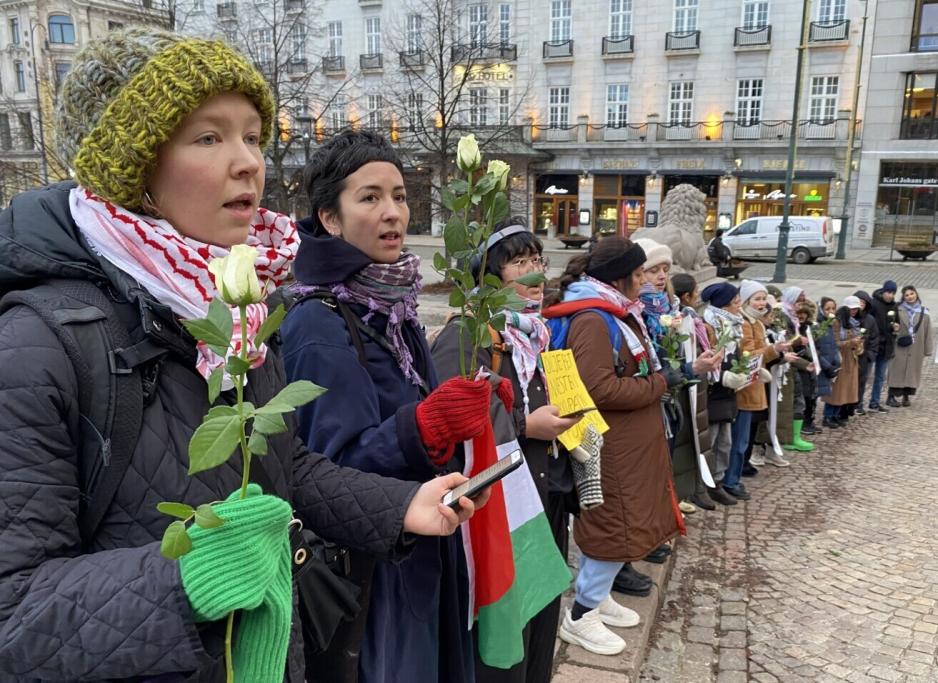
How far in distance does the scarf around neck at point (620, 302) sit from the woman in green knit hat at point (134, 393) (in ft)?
7.02

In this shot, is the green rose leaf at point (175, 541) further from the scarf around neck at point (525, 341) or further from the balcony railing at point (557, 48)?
the balcony railing at point (557, 48)

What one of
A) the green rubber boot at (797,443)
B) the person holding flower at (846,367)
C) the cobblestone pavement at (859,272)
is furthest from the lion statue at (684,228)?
the cobblestone pavement at (859,272)

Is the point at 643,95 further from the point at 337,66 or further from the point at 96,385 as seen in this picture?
the point at 96,385

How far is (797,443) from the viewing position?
22.9ft

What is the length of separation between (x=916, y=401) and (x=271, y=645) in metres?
10.2

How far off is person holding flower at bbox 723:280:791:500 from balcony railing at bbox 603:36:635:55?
29.3 m

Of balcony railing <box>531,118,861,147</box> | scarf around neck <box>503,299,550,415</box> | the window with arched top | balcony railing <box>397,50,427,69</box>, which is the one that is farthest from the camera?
the window with arched top

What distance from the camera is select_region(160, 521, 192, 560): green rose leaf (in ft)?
2.87

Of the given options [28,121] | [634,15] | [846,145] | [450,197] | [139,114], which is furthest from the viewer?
[634,15]

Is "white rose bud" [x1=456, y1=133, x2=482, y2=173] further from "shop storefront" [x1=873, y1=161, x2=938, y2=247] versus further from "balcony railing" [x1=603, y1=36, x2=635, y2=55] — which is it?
"balcony railing" [x1=603, y1=36, x2=635, y2=55]

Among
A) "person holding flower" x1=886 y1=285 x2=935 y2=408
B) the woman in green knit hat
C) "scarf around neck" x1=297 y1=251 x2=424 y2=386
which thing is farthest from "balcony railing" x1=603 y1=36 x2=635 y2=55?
the woman in green knit hat

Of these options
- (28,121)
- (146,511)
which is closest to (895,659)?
(146,511)

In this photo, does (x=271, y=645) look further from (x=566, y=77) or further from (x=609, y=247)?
(x=566, y=77)

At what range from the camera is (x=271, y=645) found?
1.05 m
